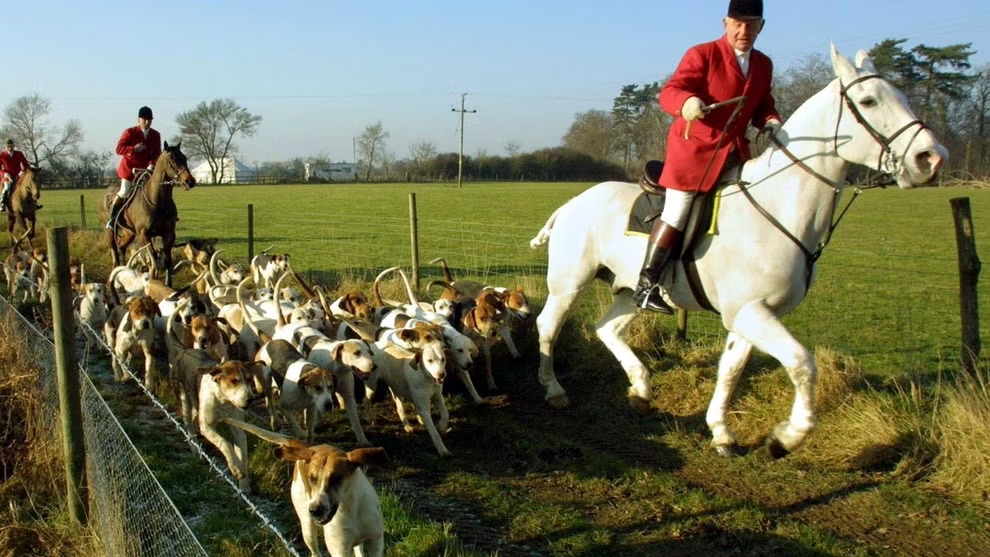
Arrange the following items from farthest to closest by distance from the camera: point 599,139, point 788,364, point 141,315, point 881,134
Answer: point 599,139 → point 141,315 → point 788,364 → point 881,134

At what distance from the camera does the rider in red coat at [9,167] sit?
2028 centimetres

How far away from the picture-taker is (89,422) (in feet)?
17.3

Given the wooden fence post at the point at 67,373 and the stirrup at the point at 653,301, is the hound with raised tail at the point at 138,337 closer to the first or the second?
the wooden fence post at the point at 67,373

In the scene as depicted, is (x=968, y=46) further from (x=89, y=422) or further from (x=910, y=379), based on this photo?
(x=89, y=422)

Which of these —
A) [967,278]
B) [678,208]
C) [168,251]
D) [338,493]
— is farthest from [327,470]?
[168,251]

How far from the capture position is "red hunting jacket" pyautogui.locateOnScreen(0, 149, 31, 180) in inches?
814

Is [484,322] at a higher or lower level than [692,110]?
lower

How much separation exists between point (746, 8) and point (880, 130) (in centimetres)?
114

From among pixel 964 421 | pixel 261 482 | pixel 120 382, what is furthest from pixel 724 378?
pixel 120 382

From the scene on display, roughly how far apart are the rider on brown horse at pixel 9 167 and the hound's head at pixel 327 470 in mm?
19181

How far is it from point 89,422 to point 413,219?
691cm

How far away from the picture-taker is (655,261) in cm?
555

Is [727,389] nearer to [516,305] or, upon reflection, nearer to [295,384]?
[295,384]

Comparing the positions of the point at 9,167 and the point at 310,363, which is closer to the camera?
the point at 310,363
